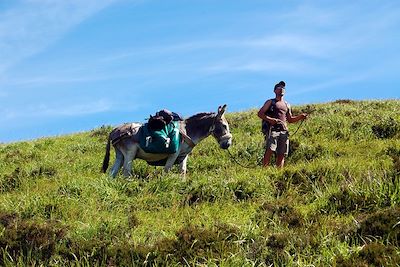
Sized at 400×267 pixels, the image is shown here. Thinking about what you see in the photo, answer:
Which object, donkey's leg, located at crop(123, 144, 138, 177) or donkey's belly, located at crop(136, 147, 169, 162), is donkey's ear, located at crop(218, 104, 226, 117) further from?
donkey's leg, located at crop(123, 144, 138, 177)

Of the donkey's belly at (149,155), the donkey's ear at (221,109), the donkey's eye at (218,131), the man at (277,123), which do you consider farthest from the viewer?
the man at (277,123)

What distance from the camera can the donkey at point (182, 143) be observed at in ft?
46.9

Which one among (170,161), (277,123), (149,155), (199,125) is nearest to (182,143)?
(170,161)

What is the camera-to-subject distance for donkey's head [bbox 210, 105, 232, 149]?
49.2ft

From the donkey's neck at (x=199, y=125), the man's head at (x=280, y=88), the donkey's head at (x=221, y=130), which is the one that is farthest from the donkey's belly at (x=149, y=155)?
the man's head at (x=280, y=88)

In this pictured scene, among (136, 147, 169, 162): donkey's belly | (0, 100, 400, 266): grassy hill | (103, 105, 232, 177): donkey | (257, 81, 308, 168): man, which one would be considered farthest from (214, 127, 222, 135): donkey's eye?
(0, 100, 400, 266): grassy hill

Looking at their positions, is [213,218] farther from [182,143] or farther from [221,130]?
[221,130]

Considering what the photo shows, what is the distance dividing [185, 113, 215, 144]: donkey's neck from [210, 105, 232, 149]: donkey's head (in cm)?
11

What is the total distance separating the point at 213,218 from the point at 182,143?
16.8 feet

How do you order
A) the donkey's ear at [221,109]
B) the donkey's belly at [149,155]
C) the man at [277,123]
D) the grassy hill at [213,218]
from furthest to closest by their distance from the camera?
the man at [277,123] → the donkey's ear at [221,109] → the donkey's belly at [149,155] → the grassy hill at [213,218]

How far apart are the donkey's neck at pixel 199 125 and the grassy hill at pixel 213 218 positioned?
2.05 metres

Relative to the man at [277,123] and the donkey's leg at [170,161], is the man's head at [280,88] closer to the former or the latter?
the man at [277,123]

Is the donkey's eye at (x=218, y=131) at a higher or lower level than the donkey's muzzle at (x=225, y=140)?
higher

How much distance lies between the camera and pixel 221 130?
1509cm
